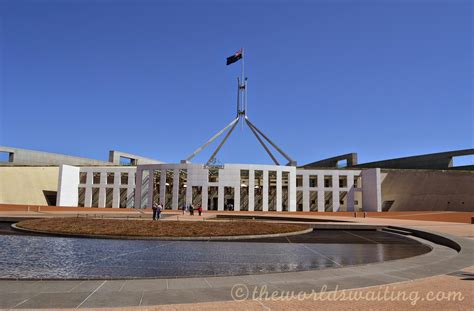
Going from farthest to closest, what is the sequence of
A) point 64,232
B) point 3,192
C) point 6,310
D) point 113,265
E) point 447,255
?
point 3,192 < point 64,232 < point 447,255 < point 113,265 < point 6,310

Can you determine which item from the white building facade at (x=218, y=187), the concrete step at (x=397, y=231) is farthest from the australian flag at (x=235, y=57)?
the concrete step at (x=397, y=231)

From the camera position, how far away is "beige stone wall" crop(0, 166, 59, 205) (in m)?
52.5

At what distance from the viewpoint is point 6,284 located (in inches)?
260

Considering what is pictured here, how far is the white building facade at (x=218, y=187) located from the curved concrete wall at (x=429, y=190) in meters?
5.53

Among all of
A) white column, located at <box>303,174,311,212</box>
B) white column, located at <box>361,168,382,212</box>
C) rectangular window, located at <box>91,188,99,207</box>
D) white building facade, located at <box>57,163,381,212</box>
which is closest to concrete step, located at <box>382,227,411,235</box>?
white building facade, located at <box>57,163,381,212</box>

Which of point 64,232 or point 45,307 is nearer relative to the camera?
point 45,307

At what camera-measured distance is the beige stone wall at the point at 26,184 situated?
5250 cm

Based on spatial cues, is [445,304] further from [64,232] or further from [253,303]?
[64,232]

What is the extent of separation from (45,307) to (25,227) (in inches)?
546

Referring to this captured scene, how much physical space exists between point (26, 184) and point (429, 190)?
61020 millimetres

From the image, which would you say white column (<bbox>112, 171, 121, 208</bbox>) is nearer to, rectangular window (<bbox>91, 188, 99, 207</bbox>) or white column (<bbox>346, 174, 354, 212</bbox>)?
rectangular window (<bbox>91, 188, 99, 207</bbox>)

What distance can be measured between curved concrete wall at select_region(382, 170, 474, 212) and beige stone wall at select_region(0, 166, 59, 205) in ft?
175

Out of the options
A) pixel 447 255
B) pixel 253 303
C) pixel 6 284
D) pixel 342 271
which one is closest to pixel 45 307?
pixel 6 284

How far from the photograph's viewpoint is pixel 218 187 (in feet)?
168
